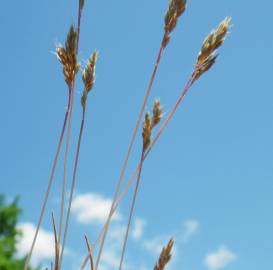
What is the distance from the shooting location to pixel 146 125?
1125mm

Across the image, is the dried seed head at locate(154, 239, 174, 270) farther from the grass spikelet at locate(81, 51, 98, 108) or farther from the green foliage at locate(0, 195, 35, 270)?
the green foliage at locate(0, 195, 35, 270)

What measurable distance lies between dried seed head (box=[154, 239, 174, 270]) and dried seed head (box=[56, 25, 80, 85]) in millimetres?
403

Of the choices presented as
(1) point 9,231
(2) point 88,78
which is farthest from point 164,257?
(1) point 9,231

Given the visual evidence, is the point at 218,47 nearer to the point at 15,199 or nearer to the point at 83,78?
the point at 83,78

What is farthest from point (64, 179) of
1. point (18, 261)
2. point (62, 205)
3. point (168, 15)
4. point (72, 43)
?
point (18, 261)

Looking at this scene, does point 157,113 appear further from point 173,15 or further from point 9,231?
point 9,231

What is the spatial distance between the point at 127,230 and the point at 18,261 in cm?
2046

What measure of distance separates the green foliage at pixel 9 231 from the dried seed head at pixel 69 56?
19939 millimetres

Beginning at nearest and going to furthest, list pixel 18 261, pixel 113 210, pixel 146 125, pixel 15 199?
pixel 113 210
pixel 146 125
pixel 18 261
pixel 15 199

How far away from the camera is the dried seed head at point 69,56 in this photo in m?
1.06

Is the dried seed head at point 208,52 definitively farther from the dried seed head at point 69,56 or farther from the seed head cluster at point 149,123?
the dried seed head at point 69,56

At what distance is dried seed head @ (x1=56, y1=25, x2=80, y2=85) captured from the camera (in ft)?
3.47

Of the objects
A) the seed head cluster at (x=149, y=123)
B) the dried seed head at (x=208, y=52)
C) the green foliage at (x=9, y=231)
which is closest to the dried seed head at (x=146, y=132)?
the seed head cluster at (x=149, y=123)

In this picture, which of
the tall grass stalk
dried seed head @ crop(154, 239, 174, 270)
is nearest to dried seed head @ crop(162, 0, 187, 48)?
the tall grass stalk
